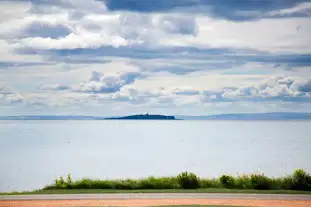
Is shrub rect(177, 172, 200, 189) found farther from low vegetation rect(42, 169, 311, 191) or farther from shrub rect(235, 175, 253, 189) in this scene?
shrub rect(235, 175, 253, 189)

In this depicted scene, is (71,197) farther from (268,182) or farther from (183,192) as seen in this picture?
(268,182)

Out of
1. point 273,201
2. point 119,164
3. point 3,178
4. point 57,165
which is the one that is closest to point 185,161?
point 119,164

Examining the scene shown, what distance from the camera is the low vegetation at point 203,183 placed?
15.8 meters

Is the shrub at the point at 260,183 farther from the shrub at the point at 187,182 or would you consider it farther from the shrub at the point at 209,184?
the shrub at the point at 187,182

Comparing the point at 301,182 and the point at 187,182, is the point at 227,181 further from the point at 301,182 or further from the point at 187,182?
the point at 301,182

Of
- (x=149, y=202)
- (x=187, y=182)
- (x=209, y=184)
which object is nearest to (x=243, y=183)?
(x=209, y=184)

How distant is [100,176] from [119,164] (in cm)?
658

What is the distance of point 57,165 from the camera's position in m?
34.6

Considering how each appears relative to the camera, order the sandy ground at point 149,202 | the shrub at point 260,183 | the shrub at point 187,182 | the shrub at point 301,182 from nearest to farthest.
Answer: the sandy ground at point 149,202
the shrub at point 301,182
the shrub at point 260,183
the shrub at point 187,182

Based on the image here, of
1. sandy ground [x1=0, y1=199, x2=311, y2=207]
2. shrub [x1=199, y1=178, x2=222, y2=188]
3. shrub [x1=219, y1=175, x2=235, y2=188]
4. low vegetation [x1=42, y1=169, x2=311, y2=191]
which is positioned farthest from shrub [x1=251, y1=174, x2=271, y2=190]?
sandy ground [x1=0, y1=199, x2=311, y2=207]

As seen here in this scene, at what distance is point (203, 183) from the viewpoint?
16.4 metres

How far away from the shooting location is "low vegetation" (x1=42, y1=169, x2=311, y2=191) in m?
15.8

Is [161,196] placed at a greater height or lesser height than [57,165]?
lesser

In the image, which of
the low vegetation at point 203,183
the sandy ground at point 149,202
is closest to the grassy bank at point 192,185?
the low vegetation at point 203,183
